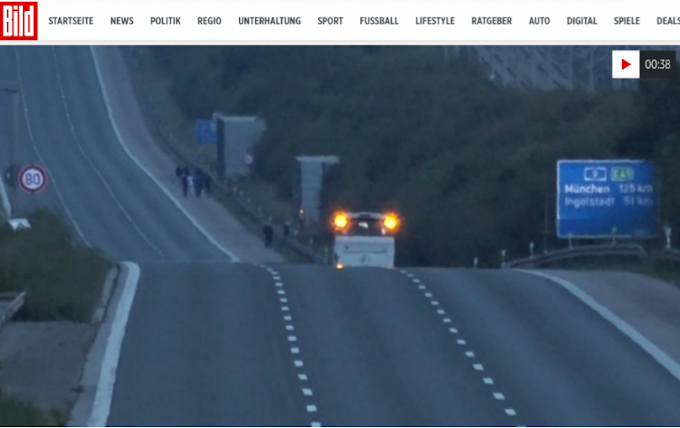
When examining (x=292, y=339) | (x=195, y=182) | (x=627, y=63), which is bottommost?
(x=292, y=339)

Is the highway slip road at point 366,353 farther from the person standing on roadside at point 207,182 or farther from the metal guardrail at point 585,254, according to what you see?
the person standing on roadside at point 207,182

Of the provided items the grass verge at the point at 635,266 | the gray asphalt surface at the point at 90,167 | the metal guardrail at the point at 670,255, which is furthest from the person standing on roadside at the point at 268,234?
the metal guardrail at the point at 670,255

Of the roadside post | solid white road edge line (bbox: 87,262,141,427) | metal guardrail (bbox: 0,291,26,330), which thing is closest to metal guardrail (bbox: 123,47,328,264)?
the roadside post

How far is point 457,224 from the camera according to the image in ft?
183

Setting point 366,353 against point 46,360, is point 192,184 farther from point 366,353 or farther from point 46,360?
point 46,360

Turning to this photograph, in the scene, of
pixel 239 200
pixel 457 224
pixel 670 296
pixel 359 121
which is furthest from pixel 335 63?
pixel 670 296

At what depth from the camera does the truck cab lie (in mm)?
Answer: 45562

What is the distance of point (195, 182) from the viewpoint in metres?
77.0

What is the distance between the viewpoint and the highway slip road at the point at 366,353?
71.1 ft

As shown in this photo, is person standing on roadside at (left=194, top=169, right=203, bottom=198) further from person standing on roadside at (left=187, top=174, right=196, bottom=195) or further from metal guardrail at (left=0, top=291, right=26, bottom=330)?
metal guardrail at (left=0, top=291, right=26, bottom=330)

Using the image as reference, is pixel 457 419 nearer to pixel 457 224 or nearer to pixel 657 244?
pixel 657 244

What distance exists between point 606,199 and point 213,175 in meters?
42.4

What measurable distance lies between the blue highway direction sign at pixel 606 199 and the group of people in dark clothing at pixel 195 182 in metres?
38.4

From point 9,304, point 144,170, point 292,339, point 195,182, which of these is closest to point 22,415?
point 292,339
